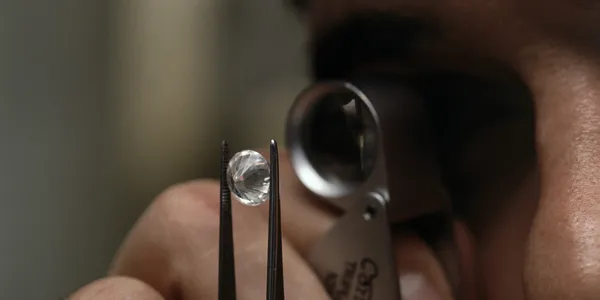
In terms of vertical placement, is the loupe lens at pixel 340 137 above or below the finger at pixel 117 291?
above

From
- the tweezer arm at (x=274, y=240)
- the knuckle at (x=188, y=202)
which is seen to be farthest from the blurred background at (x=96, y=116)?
the tweezer arm at (x=274, y=240)

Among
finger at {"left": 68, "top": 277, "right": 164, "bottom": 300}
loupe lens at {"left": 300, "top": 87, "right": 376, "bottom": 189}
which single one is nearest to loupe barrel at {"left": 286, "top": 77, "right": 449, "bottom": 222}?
loupe lens at {"left": 300, "top": 87, "right": 376, "bottom": 189}

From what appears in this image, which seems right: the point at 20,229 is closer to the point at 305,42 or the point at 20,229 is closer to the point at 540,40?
the point at 305,42

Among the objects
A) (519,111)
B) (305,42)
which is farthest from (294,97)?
(519,111)

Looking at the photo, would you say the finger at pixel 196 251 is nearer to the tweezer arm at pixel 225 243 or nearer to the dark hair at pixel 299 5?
the tweezer arm at pixel 225 243

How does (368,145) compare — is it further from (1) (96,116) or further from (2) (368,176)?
(1) (96,116)
